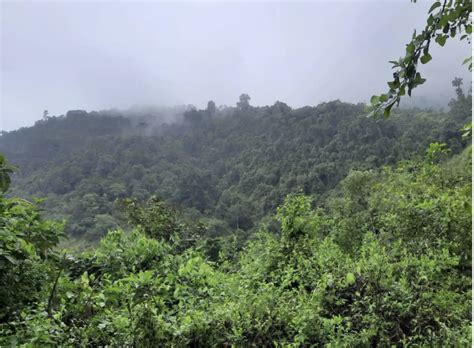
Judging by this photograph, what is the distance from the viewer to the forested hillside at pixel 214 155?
3638cm

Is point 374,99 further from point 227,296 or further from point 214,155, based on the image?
point 214,155

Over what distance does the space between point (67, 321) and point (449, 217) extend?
13.5 feet

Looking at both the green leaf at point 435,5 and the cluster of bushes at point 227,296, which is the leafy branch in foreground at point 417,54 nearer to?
the green leaf at point 435,5

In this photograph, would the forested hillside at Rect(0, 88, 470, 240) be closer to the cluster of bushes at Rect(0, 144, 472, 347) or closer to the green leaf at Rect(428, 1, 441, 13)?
the cluster of bushes at Rect(0, 144, 472, 347)

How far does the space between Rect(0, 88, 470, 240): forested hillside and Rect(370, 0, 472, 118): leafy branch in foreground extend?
66.5ft

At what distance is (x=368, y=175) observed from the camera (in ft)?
42.7

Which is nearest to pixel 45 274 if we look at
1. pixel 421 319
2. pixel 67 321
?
pixel 67 321

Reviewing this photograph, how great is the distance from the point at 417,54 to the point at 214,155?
195ft

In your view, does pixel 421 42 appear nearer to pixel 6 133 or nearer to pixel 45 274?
pixel 45 274

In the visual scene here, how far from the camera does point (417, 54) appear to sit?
1.19 m

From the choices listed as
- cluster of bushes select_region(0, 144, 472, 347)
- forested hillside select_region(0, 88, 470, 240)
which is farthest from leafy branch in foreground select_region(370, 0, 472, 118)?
forested hillside select_region(0, 88, 470, 240)

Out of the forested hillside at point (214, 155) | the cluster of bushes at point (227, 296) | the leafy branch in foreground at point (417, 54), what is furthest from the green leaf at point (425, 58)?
the forested hillside at point (214, 155)

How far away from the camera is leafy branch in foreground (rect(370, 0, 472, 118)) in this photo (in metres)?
1.16

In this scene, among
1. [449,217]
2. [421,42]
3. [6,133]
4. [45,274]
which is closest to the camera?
[421,42]
